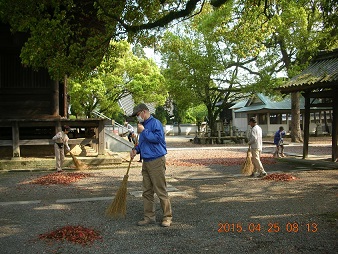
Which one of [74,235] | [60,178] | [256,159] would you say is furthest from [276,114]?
[74,235]

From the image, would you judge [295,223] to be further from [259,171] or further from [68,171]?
[68,171]

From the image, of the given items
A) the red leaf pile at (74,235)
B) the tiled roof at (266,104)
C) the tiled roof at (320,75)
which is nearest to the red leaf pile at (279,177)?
the tiled roof at (320,75)

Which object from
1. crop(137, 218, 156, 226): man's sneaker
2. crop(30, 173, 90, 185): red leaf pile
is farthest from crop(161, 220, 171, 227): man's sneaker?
crop(30, 173, 90, 185): red leaf pile

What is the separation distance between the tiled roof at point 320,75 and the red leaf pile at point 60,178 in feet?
27.6

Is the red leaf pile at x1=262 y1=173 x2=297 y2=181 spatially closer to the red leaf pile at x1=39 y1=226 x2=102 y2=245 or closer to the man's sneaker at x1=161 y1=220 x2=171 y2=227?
the man's sneaker at x1=161 y1=220 x2=171 y2=227

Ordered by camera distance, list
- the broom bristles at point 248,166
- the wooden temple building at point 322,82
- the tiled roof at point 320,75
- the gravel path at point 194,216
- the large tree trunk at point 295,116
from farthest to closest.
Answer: the large tree trunk at point 295,116 → the wooden temple building at point 322,82 → the tiled roof at point 320,75 → the broom bristles at point 248,166 → the gravel path at point 194,216

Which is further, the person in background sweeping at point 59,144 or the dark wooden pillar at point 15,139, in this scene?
the dark wooden pillar at point 15,139

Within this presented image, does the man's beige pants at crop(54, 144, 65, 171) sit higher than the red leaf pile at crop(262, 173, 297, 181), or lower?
higher

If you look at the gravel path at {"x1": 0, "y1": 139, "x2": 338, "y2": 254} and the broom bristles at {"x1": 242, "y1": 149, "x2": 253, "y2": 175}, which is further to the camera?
the broom bristles at {"x1": 242, "y1": 149, "x2": 253, "y2": 175}

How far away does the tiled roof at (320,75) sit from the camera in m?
12.0

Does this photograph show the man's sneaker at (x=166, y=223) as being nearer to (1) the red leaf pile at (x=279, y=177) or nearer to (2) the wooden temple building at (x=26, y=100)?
(1) the red leaf pile at (x=279, y=177)

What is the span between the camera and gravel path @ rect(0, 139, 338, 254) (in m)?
4.65

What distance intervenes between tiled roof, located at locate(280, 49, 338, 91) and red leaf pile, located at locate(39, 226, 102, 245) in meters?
9.82

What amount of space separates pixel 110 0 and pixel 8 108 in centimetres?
701
